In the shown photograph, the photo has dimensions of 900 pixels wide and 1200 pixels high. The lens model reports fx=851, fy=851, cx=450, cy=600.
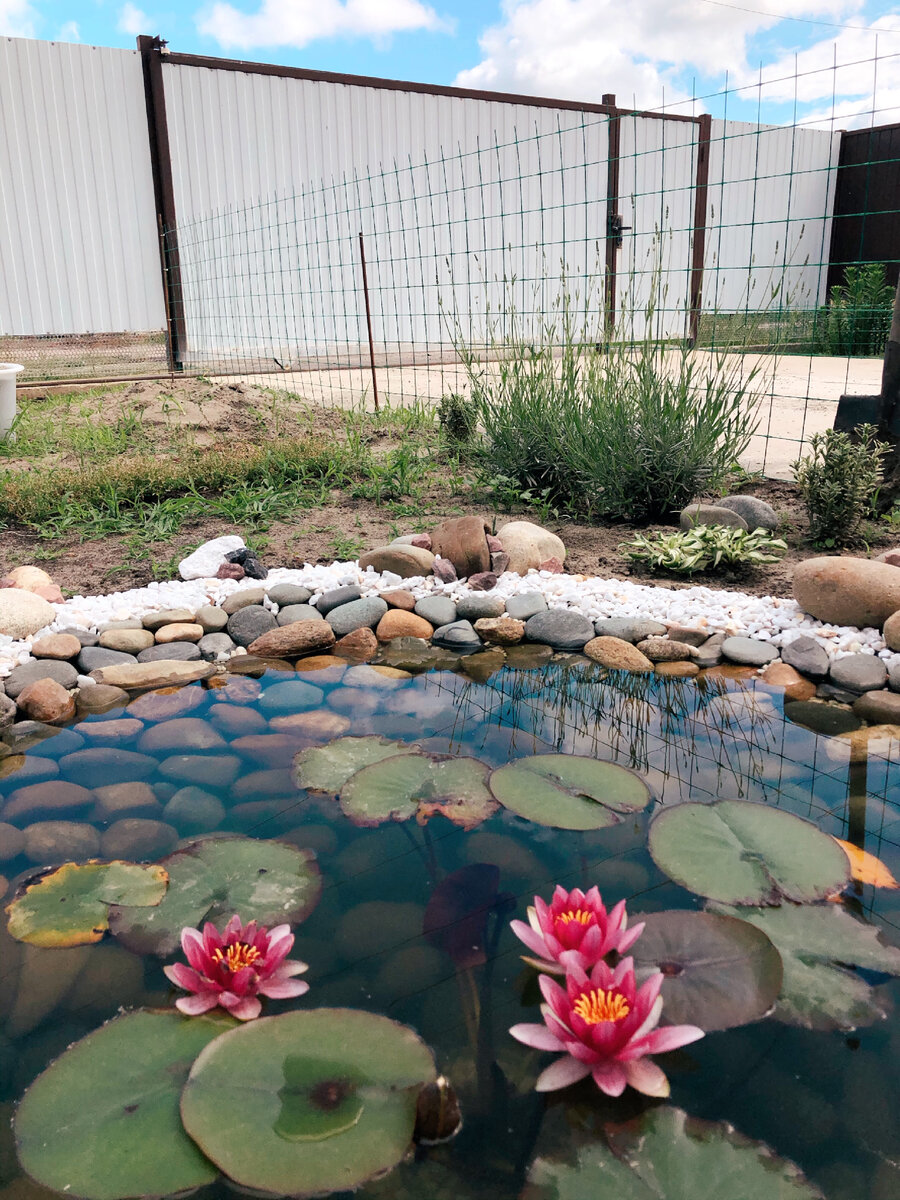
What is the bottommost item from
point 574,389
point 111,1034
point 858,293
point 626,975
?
point 111,1034

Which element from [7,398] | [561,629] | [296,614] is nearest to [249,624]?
[296,614]

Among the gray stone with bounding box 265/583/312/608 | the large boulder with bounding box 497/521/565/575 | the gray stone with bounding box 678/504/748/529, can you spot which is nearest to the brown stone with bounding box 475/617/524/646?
the large boulder with bounding box 497/521/565/575

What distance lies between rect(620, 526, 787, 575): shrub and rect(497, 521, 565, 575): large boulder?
0.91ft

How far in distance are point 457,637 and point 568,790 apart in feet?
3.05

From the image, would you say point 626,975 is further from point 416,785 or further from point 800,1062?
point 416,785

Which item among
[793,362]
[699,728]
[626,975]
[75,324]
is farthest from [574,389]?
[793,362]

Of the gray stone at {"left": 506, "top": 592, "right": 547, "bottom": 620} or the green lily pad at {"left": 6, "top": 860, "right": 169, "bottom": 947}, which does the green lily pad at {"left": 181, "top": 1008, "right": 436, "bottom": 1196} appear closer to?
the green lily pad at {"left": 6, "top": 860, "right": 169, "bottom": 947}

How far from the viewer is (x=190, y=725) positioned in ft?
6.93

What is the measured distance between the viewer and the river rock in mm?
2570

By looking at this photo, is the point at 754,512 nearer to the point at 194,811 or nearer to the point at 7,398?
the point at 194,811

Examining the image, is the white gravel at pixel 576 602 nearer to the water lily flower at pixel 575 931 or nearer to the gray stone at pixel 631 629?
the gray stone at pixel 631 629

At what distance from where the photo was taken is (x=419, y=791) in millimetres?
1738

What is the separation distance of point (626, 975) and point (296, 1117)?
1.45 feet

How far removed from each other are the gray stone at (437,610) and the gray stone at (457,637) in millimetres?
50
